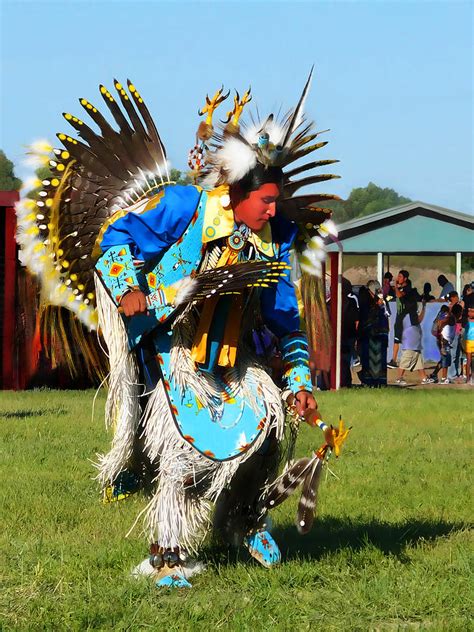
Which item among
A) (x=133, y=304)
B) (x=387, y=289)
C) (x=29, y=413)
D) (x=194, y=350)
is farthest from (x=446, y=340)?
(x=133, y=304)

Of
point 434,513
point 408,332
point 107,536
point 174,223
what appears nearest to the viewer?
point 174,223

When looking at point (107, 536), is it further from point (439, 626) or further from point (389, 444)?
point (389, 444)

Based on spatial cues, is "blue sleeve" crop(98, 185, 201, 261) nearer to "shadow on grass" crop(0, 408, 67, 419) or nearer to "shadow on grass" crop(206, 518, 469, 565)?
"shadow on grass" crop(206, 518, 469, 565)

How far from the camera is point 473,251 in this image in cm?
2041

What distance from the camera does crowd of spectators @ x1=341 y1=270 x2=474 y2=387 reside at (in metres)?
17.0

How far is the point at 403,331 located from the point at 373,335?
1.25 m

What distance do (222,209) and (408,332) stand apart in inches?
523

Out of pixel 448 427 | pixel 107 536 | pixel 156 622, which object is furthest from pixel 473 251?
pixel 156 622

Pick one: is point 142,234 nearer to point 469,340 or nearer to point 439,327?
point 469,340

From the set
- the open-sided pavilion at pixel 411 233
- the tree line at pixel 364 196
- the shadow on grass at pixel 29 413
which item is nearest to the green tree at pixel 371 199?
the tree line at pixel 364 196

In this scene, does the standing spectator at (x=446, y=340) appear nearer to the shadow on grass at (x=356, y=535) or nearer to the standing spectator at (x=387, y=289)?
the standing spectator at (x=387, y=289)

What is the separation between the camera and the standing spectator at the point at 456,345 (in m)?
18.4

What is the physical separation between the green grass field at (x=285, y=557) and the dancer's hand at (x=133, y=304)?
1.13 meters

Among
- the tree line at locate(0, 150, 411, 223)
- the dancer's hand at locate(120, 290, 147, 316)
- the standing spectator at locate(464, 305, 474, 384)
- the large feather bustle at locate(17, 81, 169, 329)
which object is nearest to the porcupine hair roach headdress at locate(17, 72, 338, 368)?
the large feather bustle at locate(17, 81, 169, 329)
